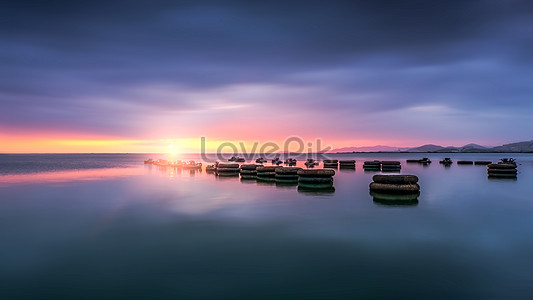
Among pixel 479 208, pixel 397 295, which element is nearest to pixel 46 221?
pixel 397 295

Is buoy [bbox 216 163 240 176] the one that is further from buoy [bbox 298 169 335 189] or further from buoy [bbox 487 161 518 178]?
buoy [bbox 487 161 518 178]

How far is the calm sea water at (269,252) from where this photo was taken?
8266 millimetres

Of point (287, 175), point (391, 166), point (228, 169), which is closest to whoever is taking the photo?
point (287, 175)

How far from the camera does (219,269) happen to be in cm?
957

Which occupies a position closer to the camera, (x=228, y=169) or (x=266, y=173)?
(x=266, y=173)

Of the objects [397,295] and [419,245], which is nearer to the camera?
[397,295]

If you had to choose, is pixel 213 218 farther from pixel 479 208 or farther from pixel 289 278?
pixel 479 208

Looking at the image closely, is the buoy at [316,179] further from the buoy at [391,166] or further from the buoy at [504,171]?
the buoy at [391,166]

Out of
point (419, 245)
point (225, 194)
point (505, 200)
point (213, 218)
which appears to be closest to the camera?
point (419, 245)

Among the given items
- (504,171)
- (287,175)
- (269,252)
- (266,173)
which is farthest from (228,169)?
(269,252)

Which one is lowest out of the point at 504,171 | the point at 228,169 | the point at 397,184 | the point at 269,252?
the point at 269,252

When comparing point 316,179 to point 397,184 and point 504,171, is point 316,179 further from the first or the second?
point 504,171

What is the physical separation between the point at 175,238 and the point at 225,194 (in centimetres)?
1451

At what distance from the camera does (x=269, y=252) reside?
11312 millimetres
